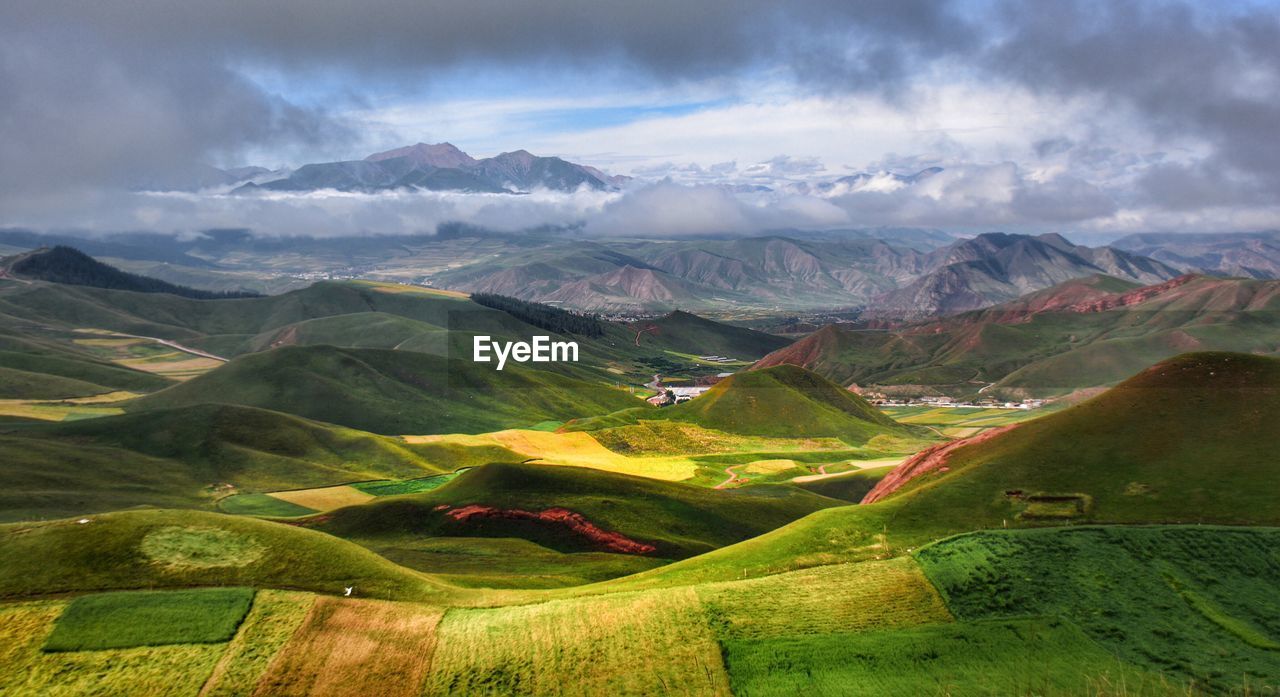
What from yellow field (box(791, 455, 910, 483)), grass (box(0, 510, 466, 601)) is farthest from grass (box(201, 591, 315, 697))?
yellow field (box(791, 455, 910, 483))

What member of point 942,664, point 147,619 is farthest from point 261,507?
point 942,664

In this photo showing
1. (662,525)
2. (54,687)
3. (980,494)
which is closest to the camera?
(54,687)

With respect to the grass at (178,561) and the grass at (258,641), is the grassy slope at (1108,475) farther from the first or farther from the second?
the grass at (258,641)

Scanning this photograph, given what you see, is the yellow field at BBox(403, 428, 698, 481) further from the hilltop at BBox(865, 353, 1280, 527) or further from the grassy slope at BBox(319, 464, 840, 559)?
the hilltop at BBox(865, 353, 1280, 527)

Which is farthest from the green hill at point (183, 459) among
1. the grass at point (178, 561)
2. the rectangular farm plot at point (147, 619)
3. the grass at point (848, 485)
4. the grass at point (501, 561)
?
the grass at point (848, 485)

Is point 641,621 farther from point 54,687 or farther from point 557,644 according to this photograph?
point 54,687

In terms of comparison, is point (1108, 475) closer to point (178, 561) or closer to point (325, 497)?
point (178, 561)

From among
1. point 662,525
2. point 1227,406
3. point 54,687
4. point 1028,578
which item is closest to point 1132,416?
point 1227,406
